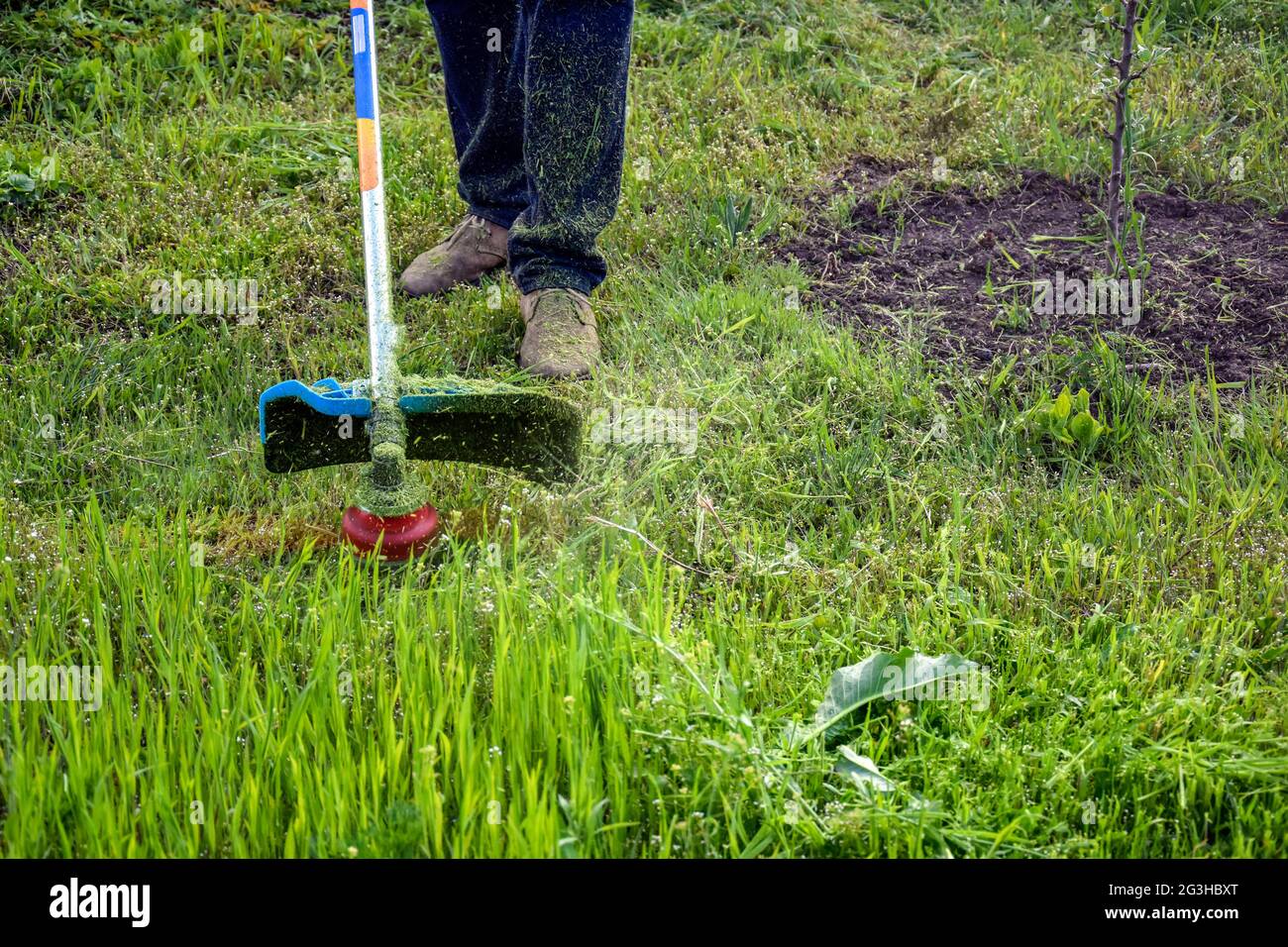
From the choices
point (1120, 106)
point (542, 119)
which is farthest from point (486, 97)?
point (1120, 106)

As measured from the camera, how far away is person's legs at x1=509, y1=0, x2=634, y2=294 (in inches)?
121

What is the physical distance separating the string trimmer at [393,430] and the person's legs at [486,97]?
0.94 metres

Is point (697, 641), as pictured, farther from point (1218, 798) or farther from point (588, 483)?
point (1218, 798)

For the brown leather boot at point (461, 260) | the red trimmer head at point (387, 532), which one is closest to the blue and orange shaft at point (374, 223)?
the red trimmer head at point (387, 532)

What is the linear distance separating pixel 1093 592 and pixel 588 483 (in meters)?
1.11

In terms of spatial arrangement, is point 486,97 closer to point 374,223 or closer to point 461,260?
point 461,260

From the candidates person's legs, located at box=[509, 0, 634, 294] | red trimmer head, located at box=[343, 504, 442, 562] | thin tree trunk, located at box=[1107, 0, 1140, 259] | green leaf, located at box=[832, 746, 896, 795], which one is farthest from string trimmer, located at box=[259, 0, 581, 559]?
thin tree trunk, located at box=[1107, 0, 1140, 259]

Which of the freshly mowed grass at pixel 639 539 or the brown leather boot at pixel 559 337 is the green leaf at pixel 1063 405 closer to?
the freshly mowed grass at pixel 639 539

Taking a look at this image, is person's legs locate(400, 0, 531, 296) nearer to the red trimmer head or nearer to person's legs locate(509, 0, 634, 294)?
person's legs locate(509, 0, 634, 294)

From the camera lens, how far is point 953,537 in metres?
2.60

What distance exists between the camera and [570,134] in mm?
3164

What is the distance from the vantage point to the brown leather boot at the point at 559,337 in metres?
3.17

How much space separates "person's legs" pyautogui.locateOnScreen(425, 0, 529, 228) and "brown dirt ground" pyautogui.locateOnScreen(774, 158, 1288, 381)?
90 centimetres

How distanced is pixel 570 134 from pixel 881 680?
5.67 feet
